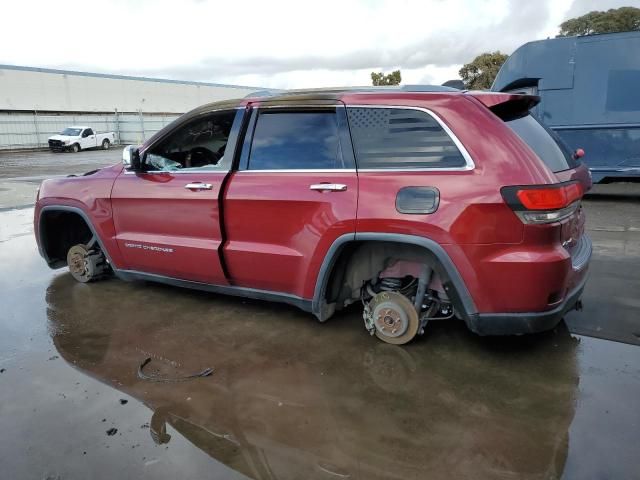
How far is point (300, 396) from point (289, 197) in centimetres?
133

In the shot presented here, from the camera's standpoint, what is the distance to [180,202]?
13.3 ft

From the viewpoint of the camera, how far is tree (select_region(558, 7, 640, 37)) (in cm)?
3691

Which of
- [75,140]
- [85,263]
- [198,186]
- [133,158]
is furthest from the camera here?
[75,140]

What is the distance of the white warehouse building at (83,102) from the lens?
3225cm

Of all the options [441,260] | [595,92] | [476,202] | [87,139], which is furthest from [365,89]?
[87,139]

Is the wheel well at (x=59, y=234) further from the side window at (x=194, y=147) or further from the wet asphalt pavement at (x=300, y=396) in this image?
the side window at (x=194, y=147)

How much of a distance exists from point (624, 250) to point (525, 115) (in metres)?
3.40

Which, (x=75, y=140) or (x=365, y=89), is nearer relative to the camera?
(x=365, y=89)

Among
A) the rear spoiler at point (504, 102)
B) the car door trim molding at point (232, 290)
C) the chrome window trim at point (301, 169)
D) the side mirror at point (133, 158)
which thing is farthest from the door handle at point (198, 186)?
the rear spoiler at point (504, 102)

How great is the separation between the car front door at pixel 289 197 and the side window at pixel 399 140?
105 millimetres

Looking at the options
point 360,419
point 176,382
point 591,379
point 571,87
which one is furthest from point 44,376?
point 571,87

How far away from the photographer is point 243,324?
4066mm

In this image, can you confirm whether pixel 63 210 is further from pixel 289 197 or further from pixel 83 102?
pixel 83 102

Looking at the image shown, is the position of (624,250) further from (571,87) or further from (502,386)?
(571,87)
